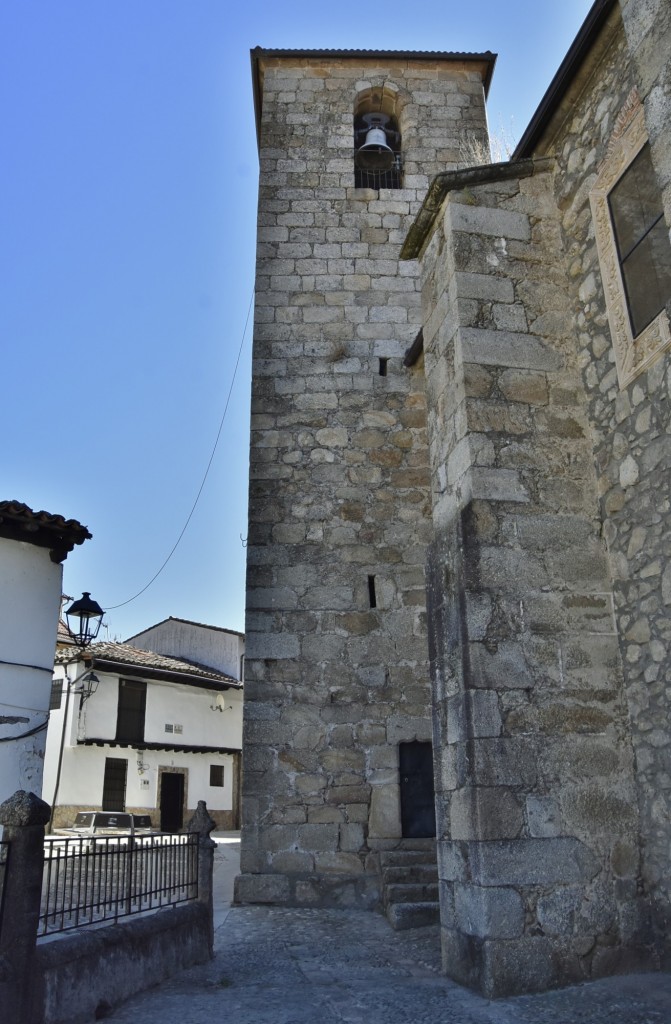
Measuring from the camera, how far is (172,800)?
66.0ft

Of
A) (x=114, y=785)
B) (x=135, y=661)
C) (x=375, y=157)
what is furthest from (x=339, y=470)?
(x=114, y=785)

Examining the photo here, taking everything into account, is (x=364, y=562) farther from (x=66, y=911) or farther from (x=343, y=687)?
(x=66, y=911)

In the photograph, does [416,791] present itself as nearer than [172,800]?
Answer: Yes

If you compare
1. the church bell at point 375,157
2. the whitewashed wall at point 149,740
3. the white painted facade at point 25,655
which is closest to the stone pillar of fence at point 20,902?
the white painted facade at point 25,655

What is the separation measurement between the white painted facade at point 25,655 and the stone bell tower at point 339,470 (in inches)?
103

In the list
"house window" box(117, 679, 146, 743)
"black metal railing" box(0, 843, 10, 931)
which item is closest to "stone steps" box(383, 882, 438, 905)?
"black metal railing" box(0, 843, 10, 931)

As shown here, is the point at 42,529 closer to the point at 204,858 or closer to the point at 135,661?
the point at 204,858

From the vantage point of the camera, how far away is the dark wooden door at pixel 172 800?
19797mm

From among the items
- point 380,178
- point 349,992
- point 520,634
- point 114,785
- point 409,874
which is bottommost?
point 349,992

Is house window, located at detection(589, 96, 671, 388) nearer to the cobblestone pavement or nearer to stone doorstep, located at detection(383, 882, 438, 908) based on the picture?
the cobblestone pavement

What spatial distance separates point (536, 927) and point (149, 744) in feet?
56.7

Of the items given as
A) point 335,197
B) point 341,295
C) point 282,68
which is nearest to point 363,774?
point 341,295

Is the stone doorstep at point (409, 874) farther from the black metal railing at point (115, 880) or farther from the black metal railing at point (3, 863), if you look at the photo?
the black metal railing at point (3, 863)

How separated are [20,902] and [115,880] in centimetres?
107
